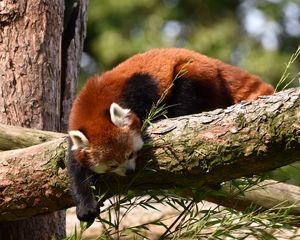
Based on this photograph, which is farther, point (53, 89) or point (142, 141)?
point (53, 89)

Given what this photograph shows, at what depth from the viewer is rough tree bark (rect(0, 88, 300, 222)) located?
8.68 ft

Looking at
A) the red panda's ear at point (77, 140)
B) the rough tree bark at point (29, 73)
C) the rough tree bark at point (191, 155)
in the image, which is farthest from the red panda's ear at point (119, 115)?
the rough tree bark at point (29, 73)

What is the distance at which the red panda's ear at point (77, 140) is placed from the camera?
10.7ft

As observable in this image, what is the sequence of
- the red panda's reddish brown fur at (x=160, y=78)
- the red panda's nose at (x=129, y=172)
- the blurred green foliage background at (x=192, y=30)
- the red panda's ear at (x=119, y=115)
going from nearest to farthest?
the red panda's nose at (x=129, y=172) → the red panda's ear at (x=119, y=115) → the red panda's reddish brown fur at (x=160, y=78) → the blurred green foliage background at (x=192, y=30)

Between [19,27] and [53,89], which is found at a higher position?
[19,27]

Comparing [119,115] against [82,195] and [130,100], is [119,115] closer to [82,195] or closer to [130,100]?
[130,100]

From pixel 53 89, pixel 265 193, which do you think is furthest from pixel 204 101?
pixel 53 89

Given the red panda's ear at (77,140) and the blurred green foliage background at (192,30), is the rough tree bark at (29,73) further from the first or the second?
the blurred green foliage background at (192,30)

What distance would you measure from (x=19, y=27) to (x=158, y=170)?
142 centimetres

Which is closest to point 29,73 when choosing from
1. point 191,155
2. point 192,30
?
point 191,155

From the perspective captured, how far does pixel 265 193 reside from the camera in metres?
3.62

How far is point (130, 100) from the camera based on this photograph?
3.55 m

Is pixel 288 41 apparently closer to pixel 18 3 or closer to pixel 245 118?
pixel 18 3

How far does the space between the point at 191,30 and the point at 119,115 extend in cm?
755
